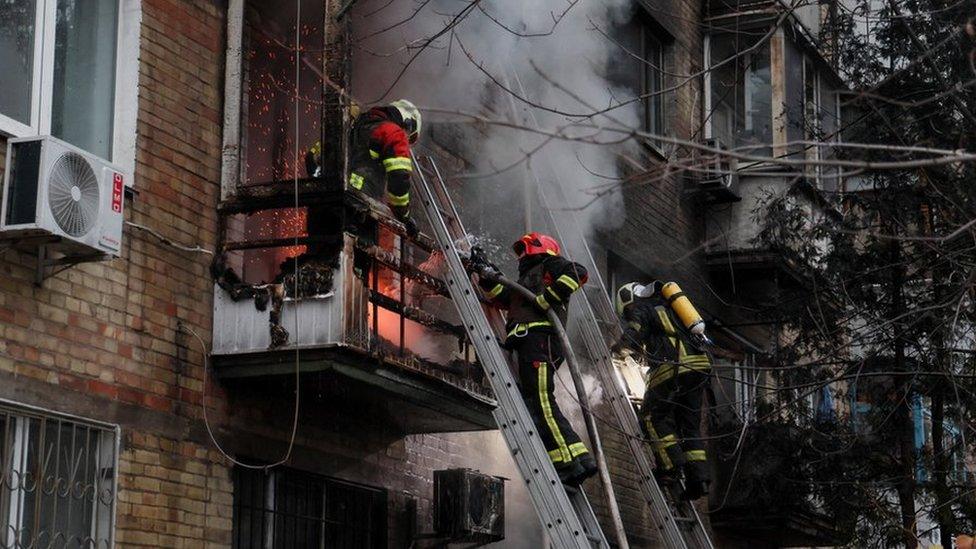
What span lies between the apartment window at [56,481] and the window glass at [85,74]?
1.64m

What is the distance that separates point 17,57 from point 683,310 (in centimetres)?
602

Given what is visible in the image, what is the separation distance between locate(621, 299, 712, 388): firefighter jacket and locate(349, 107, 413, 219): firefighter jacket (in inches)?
129

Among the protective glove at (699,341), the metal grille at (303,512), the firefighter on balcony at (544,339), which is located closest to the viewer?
the metal grille at (303,512)

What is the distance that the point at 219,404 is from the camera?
9.16m

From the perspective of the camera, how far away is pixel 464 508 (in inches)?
426

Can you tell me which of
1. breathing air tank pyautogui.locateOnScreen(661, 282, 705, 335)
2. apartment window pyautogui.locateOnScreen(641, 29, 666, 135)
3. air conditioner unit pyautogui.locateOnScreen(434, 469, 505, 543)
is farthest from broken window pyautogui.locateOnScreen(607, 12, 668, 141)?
air conditioner unit pyautogui.locateOnScreen(434, 469, 505, 543)

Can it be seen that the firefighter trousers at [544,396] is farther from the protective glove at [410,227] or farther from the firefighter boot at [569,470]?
the protective glove at [410,227]

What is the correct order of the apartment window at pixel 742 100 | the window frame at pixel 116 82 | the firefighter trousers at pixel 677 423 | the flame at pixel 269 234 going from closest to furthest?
the window frame at pixel 116 82
the flame at pixel 269 234
the firefighter trousers at pixel 677 423
the apartment window at pixel 742 100

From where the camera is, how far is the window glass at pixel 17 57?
8.15 metres

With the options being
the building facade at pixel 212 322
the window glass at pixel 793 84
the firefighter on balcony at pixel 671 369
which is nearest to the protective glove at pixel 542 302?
the building facade at pixel 212 322

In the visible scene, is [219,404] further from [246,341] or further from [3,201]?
[3,201]

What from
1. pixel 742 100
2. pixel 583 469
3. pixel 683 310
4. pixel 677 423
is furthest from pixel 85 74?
pixel 742 100

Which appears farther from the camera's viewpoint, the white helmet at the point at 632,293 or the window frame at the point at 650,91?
the window frame at the point at 650,91

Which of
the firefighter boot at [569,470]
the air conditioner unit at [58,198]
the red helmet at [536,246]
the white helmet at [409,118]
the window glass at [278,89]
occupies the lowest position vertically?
the firefighter boot at [569,470]
